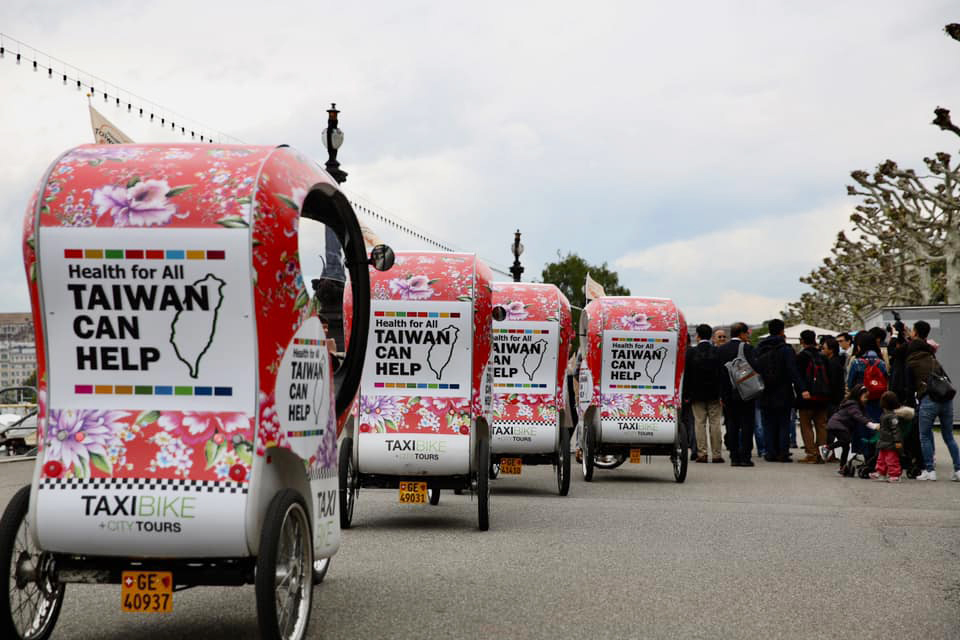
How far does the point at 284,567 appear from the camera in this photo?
5.57 metres

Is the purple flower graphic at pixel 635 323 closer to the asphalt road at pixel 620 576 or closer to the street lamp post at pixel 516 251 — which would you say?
the asphalt road at pixel 620 576

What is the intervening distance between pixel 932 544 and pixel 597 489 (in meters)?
5.62

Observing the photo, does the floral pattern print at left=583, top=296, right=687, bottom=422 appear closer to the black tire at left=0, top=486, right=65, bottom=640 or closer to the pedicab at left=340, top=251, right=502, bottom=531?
the pedicab at left=340, top=251, right=502, bottom=531

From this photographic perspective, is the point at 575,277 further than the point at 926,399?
Yes

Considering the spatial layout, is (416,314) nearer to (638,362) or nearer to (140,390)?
(140,390)

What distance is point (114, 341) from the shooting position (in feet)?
18.0

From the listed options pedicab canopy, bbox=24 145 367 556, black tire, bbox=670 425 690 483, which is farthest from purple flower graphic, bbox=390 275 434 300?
black tire, bbox=670 425 690 483

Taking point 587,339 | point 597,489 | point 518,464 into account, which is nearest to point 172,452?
point 518,464

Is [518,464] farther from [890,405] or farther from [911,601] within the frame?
[911,601]

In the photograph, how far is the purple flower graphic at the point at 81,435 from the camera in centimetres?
541

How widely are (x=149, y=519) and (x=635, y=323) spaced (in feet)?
37.0

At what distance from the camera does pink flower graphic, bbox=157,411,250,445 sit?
212 inches

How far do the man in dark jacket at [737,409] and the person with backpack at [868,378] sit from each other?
1.74 m

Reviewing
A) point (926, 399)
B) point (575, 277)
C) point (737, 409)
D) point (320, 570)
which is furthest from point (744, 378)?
point (575, 277)
